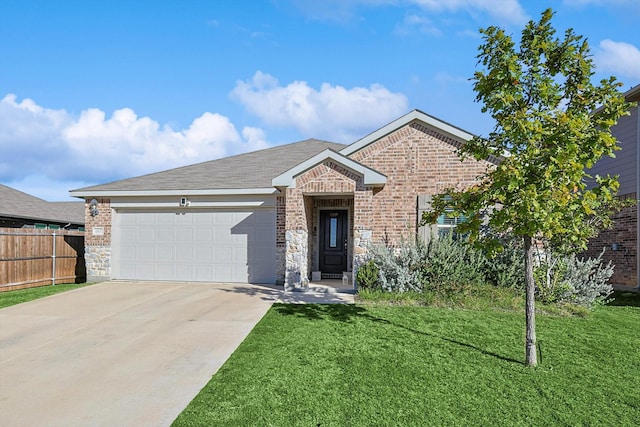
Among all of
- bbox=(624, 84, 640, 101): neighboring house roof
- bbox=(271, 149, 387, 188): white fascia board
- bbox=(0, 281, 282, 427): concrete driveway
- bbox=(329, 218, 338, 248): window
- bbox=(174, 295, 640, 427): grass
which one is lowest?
bbox=(0, 281, 282, 427): concrete driveway

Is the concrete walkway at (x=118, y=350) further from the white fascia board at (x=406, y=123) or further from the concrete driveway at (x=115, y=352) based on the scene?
the white fascia board at (x=406, y=123)

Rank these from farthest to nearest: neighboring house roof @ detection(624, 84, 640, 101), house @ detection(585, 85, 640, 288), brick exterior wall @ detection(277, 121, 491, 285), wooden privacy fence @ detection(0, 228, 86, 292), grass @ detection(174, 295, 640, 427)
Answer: wooden privacy fence @ detection(0, 228, 86, 292) < house @ detection(585, 85, 640, 288) < neighboring house roof @ detection(624, 84, 640, 101) < brick exterior wall @ detection(277, 121, 491, 285) < grass @ detection(174, 295, 640, 427)

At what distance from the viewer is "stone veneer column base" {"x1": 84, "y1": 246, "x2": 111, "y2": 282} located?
12.7 metres

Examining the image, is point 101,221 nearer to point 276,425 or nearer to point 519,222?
point 276,425

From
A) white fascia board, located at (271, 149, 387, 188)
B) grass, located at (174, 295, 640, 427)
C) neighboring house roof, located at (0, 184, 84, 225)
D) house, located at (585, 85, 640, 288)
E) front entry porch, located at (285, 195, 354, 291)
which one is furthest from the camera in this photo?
neighboring house roof, located at (0, 184, 84, 225)

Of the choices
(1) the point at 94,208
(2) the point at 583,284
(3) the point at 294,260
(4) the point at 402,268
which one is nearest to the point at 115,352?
(3) the point at 294,260

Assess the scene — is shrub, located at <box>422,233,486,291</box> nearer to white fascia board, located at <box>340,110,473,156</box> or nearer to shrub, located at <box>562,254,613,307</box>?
shrub, located at <box>562,254,613,307</box>

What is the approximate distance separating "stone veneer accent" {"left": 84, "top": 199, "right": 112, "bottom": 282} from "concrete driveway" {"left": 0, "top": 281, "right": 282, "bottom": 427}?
2.39 metres

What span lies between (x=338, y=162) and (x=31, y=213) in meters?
16.0

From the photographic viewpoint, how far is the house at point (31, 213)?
17.3 m

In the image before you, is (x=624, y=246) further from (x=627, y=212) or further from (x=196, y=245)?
(x=196, y=245)

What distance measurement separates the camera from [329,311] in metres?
8.22

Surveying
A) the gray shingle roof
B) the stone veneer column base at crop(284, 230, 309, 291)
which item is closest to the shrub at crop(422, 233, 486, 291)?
the stone veneer column base at crop(284, 230, 309, 291)

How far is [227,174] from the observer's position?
1355 centimetres
